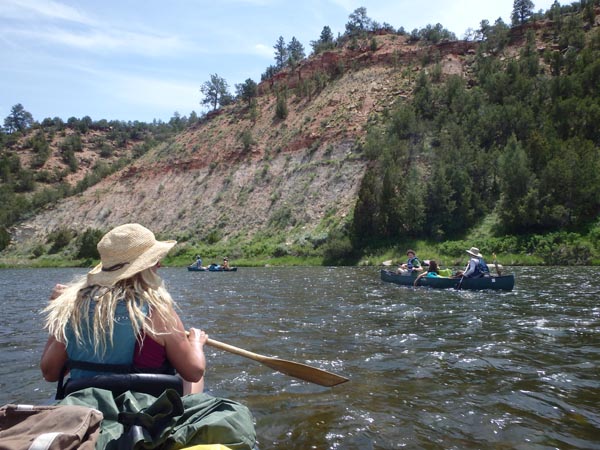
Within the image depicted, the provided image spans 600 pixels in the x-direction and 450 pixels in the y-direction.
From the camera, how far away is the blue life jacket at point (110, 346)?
3.24 metres

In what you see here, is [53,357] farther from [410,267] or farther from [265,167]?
[265,167]

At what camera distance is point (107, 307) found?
10.6ft

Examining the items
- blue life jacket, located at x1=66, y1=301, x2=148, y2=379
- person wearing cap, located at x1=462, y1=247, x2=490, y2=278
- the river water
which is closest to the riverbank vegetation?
person wearing cap, located at x1=462, y1=247, x2=490, y2=278

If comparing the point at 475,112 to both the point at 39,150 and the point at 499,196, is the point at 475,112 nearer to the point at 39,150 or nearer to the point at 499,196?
the point at 499,196

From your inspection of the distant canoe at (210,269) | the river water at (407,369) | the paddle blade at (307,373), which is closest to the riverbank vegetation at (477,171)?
the distant canoe at (210,269)

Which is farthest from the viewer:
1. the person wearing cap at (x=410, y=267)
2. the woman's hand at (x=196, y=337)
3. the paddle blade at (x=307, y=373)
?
the person wearing cap at (x=410, y=267)

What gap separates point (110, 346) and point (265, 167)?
4887 cm

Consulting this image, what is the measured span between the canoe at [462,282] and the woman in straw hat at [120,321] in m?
15.2

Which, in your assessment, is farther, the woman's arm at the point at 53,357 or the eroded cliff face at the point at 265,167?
the eroded cliff face at the point at 265,167

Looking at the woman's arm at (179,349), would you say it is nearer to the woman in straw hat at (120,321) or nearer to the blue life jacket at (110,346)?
the woman in straw hat at (120,321)

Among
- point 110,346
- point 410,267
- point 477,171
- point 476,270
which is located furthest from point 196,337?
point 477,171

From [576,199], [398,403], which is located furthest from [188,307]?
[576,199]

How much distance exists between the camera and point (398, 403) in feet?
19.1

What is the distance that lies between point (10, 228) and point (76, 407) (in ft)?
223
